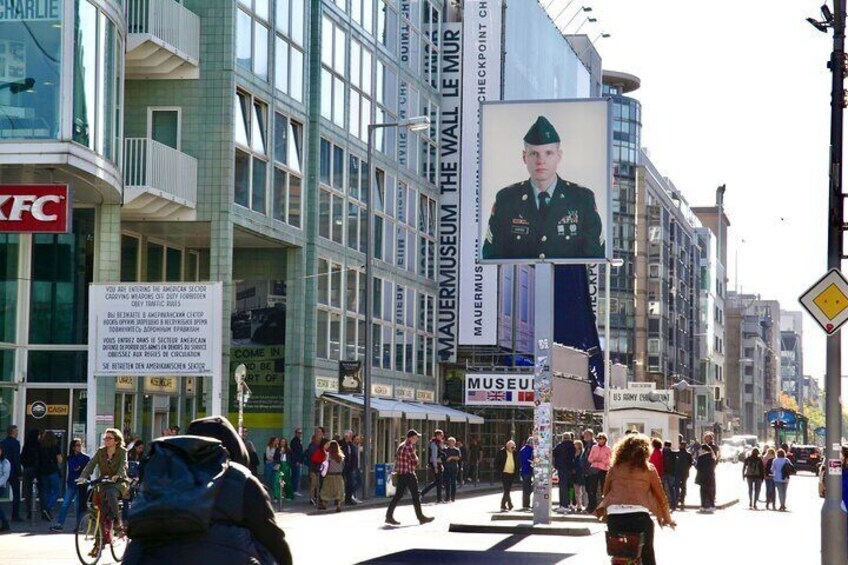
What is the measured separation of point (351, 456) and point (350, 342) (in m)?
11.1

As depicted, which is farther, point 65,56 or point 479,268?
point 479,268

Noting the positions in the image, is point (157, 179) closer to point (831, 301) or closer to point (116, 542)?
point (116, 542)

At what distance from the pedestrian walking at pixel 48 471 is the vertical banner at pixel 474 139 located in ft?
106

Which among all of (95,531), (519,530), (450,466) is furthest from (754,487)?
(95,531)

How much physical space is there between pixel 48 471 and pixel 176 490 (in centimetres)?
2640

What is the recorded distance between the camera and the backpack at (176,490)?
6.07 metres

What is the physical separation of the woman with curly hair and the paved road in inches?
273

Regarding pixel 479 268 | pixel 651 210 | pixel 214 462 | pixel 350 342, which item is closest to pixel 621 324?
pixel 651 210

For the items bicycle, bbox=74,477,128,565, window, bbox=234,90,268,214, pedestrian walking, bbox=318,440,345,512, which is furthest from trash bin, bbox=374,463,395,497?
bicycle, bbox=74,477,128,565

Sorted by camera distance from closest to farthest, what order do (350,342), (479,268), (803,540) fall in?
1. (803,540)
2. (350,342)
3. (479,268)

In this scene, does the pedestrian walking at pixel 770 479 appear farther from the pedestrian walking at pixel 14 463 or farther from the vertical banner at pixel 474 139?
the pedestrian walking at pixel 14 463

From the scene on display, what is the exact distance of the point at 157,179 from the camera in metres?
39.3

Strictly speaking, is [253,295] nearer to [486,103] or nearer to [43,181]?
[43,181]

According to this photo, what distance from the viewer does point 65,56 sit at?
31906 millimetres
